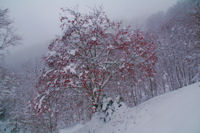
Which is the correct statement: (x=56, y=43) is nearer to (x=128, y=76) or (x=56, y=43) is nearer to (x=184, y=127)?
(x=128, y=76)

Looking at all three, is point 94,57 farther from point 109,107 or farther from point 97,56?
point 109,107

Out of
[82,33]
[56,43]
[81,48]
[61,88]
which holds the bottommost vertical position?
[61,88]

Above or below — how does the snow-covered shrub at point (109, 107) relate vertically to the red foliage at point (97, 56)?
below

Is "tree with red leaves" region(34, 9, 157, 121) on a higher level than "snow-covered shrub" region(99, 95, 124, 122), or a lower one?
higher

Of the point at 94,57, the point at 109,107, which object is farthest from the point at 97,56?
the point at 109,107

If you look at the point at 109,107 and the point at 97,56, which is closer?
the point at 109,107

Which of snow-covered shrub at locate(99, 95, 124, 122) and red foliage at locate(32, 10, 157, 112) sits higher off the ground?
red foliage at locate(32, 10, 157, 112)

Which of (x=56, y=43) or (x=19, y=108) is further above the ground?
(x=56, y=43)

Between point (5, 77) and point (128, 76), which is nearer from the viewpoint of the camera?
point (128, 76)

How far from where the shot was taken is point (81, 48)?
759 centimetres

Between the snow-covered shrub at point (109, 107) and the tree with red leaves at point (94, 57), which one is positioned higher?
the tree with red leaves at point (94, 57)

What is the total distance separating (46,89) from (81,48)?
11.5ft

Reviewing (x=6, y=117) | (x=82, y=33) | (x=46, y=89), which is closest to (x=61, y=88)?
(x=46, y=89)

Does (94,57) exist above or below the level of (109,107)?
above
